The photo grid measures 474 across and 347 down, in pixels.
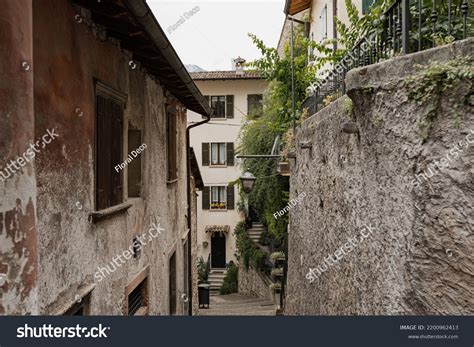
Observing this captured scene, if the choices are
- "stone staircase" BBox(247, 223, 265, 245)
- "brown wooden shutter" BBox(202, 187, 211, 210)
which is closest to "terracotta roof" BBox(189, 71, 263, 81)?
"brown wooden shutter" BBox(202, 187, 211, 210)

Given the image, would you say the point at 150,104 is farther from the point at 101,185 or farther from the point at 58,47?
the point at 58,47

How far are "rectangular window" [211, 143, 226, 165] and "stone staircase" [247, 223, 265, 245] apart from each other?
185 inches

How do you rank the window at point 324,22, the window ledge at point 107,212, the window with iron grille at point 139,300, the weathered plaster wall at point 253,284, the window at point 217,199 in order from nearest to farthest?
the window ledge at point 107,212 → the window with iron grille at point 139,300 → the window at point 324,22 → the weathered plaster wall at point 253,284 → the window at point 217,199

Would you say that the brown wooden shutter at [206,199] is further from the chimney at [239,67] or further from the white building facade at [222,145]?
the chimney at [239,67]

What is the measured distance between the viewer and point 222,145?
25.1m

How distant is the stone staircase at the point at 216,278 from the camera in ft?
77.8

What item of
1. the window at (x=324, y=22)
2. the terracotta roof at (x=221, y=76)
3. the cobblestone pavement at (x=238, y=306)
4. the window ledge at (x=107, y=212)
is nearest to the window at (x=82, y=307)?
the window ledge at (x=107, y=212)

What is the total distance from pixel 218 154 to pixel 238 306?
11127 millimetres

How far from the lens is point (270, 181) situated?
14328 mm

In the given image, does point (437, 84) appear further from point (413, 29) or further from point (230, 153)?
point (230, 153)

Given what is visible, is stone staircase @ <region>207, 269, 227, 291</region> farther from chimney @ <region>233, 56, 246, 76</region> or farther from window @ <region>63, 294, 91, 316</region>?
window @ <region>63, 294, 91, 316</region>

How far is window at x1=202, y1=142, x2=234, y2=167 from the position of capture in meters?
24.9

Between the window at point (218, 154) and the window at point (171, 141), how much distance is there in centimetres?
1530
